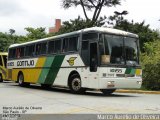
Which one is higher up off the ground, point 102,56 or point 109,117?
point 102,56

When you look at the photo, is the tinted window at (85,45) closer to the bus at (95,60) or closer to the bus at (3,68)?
the bus at (95,60)

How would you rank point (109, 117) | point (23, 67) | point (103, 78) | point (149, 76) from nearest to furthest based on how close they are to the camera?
point (109, 117) < point (103, 78) < point (149, 76) < point (23, 67)

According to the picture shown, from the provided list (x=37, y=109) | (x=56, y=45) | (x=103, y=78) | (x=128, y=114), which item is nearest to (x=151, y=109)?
(x=128, y=114)

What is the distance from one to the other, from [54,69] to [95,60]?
4.25 metres

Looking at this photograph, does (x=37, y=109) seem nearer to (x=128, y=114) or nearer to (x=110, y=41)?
(x=128, y=114)

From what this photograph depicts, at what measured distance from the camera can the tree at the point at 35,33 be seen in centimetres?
5799

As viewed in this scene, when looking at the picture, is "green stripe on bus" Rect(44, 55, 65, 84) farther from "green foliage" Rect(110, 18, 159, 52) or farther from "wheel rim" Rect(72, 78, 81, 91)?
"green foliage" Rect(110, 18, 159, 52)

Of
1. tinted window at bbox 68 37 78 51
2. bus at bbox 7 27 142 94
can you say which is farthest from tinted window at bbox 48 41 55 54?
tinted window at bbox 68 37 78 51

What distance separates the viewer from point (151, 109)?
1336 cm

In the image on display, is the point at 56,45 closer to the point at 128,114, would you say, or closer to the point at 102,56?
the point at 102,56

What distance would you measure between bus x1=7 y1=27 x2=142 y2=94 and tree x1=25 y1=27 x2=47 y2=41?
3490cm

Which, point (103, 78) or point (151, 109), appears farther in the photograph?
point (103, 78)

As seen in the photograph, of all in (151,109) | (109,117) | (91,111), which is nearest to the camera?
(109,117)

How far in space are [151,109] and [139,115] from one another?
68.1 inches
